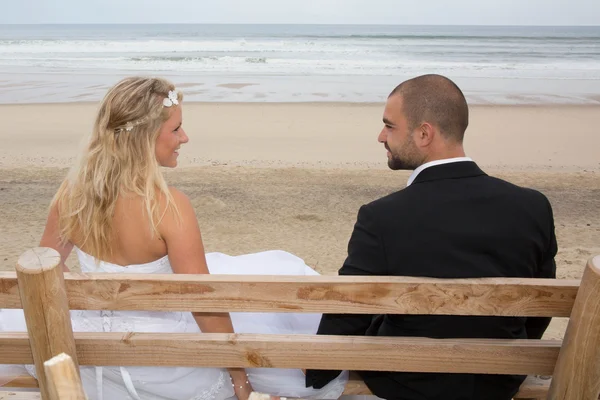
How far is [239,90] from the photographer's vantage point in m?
18.5

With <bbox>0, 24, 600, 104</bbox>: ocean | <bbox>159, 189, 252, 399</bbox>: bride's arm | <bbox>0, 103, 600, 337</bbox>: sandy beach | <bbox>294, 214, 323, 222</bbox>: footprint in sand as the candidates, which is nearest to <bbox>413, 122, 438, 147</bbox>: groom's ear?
<bbox>159, 189, 252, 399</bbox>: bride's arm

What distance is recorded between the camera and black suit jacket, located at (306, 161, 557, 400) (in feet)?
7.12

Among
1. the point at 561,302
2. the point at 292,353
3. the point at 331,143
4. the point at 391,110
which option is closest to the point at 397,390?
the point at 292,353

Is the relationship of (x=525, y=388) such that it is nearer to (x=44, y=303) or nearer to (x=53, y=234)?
(x=44, y=303)

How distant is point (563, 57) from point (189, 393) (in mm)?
31942

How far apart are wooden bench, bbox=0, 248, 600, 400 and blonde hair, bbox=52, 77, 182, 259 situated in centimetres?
56

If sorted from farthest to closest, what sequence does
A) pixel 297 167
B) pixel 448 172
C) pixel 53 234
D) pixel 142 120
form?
pixel 297 167
pixel 53 234
pixel 142 120
pixel 448 172

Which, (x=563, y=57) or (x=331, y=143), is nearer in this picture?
(x=331, y=143)

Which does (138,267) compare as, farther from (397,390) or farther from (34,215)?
(34,215)

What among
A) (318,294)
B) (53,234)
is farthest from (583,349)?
(53,234)

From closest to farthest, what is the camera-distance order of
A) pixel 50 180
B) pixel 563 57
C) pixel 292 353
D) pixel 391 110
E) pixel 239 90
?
pixel 292 353
pixel 391 110
pixel 50 180
pixel 239 90
pixel 563 57

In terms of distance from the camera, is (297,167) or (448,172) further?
(297,167)

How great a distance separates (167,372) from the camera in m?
2.55

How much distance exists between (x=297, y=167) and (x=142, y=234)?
690 centimetres
